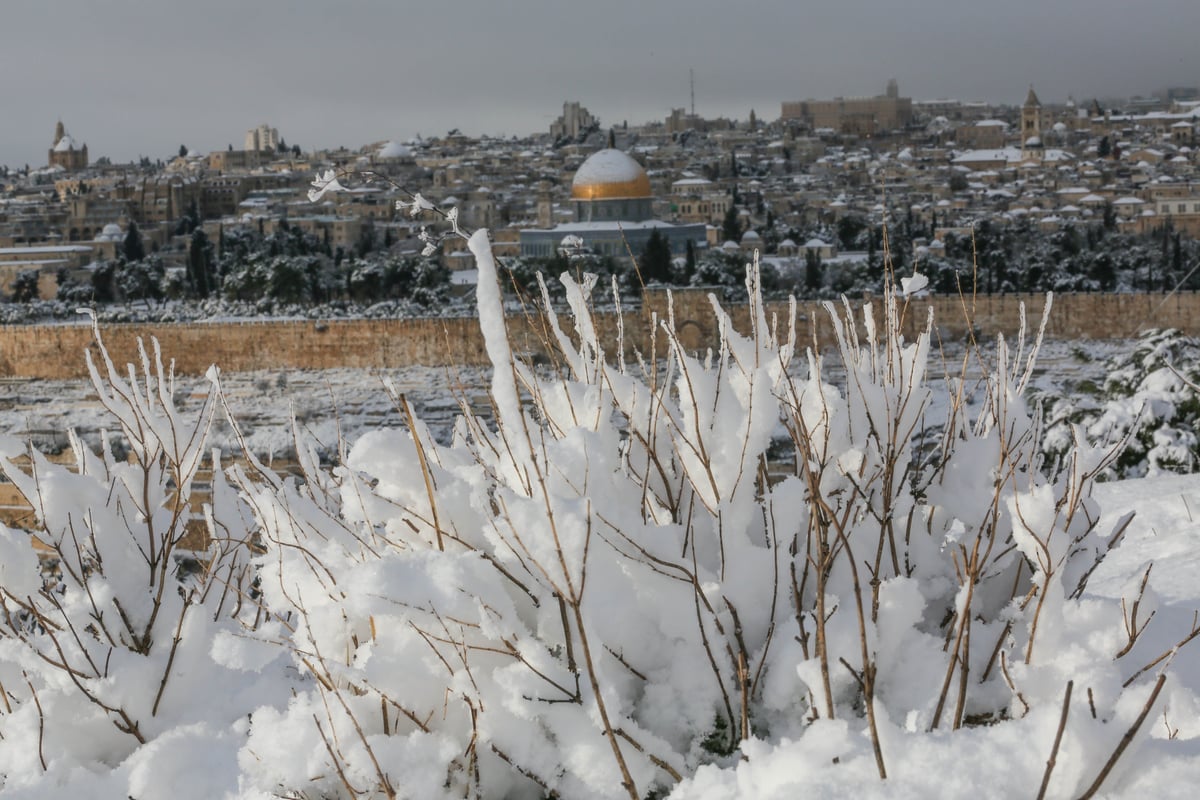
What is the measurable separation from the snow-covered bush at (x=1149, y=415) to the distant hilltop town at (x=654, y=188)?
11890 mm

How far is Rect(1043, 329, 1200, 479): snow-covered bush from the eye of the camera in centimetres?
478

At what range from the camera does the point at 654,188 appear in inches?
1313

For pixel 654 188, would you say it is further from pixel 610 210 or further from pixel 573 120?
pixel 573 120

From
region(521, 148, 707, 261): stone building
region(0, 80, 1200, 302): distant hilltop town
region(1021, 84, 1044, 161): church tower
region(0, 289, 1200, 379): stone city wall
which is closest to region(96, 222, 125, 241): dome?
region(0, 80, 1200, 302): distant hilltop town

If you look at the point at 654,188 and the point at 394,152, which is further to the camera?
the point at 394,152

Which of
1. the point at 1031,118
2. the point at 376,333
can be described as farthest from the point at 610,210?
the point at 1031,118

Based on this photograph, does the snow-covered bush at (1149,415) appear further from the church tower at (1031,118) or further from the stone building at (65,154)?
the stone building at (65,154)

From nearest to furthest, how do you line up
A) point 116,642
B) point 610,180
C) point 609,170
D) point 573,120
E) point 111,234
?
point 116,642 < point 610,180 < point 609,170 < point 111,234 < point 573,120

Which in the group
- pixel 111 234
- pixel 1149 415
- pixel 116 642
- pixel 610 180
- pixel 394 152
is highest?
pixel 394 152

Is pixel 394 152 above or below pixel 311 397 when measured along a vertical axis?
above

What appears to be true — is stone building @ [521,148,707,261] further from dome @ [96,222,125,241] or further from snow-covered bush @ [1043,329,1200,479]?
snow-covered bush @ [1043,329,1200,479]

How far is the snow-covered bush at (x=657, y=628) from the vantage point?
3.26 feet

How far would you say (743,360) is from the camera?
1223 mm

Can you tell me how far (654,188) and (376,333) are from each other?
1970 centimetres
